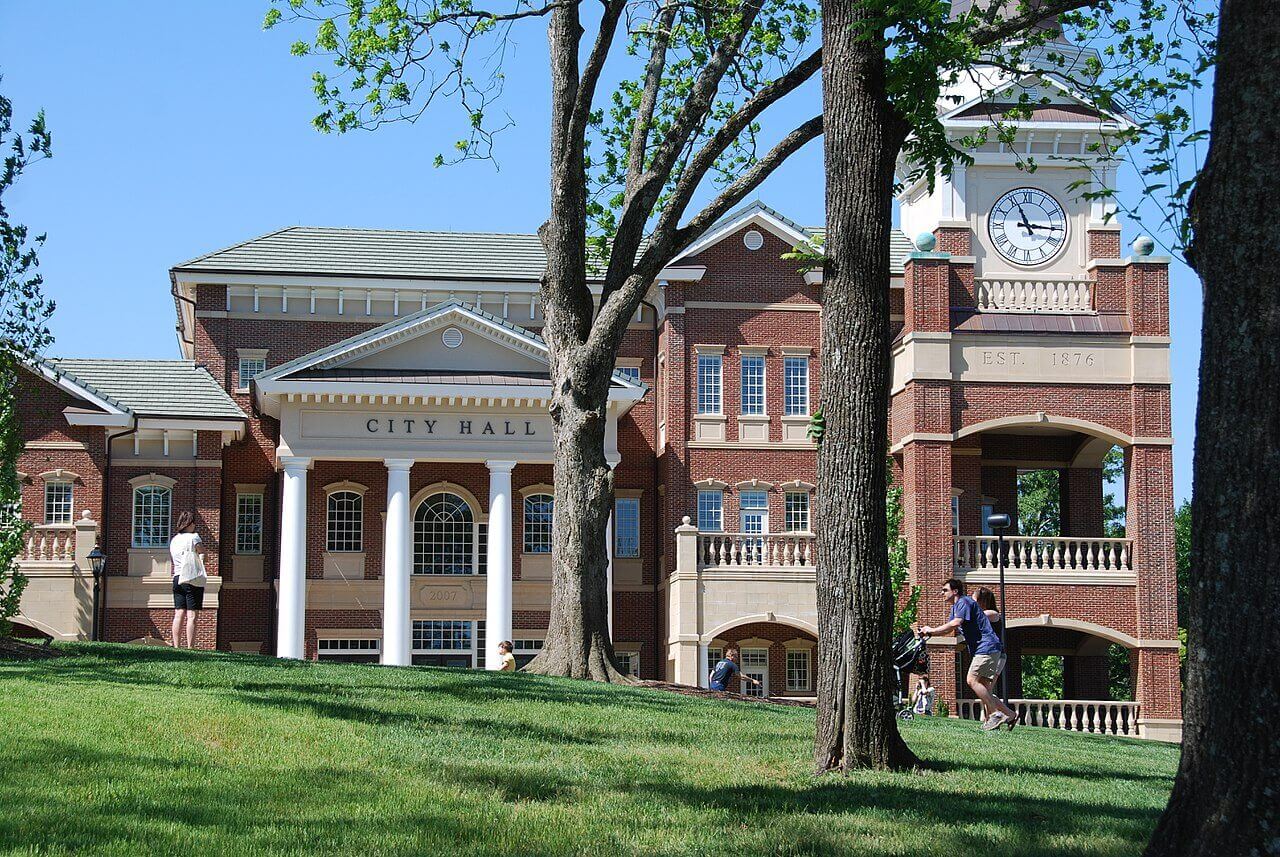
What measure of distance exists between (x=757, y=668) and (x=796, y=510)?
14.4ft

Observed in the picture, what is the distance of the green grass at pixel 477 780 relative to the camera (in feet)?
27.7

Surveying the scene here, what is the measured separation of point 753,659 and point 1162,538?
10.5 m

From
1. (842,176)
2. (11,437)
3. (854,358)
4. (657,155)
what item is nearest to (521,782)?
(854,358)

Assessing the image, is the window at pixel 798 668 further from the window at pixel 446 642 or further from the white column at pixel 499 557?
the window at pixel 446 642

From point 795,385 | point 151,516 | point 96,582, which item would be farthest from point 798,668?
point 96,582

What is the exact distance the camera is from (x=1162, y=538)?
35125mm

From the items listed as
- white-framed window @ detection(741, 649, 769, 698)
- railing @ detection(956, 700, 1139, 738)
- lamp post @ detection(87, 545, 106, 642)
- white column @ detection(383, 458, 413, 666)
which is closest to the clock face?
railing @ detection(956, 700, 1139, 738)

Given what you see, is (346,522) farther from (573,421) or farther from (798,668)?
(573,421)

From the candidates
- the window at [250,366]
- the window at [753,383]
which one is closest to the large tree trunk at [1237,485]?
the window at [753,383]

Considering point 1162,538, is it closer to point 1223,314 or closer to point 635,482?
point 635,482

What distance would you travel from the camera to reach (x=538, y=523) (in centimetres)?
3906

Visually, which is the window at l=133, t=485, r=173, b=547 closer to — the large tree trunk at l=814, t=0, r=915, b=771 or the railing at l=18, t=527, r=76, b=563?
the railing at l=18, t=527, r=76, b=563

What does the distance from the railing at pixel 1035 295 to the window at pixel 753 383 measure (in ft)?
20.9

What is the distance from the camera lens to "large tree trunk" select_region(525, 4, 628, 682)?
762 inches
